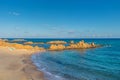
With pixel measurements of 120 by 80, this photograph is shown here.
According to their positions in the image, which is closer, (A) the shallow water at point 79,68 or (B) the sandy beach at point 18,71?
(B) the sandy beach at point 18,71

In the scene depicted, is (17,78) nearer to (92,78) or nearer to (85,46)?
(92,78)

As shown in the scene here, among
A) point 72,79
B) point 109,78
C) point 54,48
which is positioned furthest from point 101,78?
point 54,48

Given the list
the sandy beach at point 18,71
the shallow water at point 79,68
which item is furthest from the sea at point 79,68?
the sandy beach at point 18,71

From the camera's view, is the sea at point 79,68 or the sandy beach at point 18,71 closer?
the sandy beach at point 18,71

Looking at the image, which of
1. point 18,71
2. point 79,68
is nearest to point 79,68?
point 79,68

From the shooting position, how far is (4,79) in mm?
17578

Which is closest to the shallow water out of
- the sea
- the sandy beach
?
the sea

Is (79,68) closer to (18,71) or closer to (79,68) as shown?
(79,68)

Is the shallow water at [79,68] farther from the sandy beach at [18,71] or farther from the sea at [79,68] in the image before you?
the sandy beach at [18,71]

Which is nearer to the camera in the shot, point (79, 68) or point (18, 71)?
point (18, 71)

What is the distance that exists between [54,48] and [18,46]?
14145 mm

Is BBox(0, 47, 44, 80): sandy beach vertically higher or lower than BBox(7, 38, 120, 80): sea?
higher

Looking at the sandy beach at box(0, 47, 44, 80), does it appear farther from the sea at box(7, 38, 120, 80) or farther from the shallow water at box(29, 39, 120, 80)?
the shallow water at box(29, 39, 120, 80)

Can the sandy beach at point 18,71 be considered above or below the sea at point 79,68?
above
